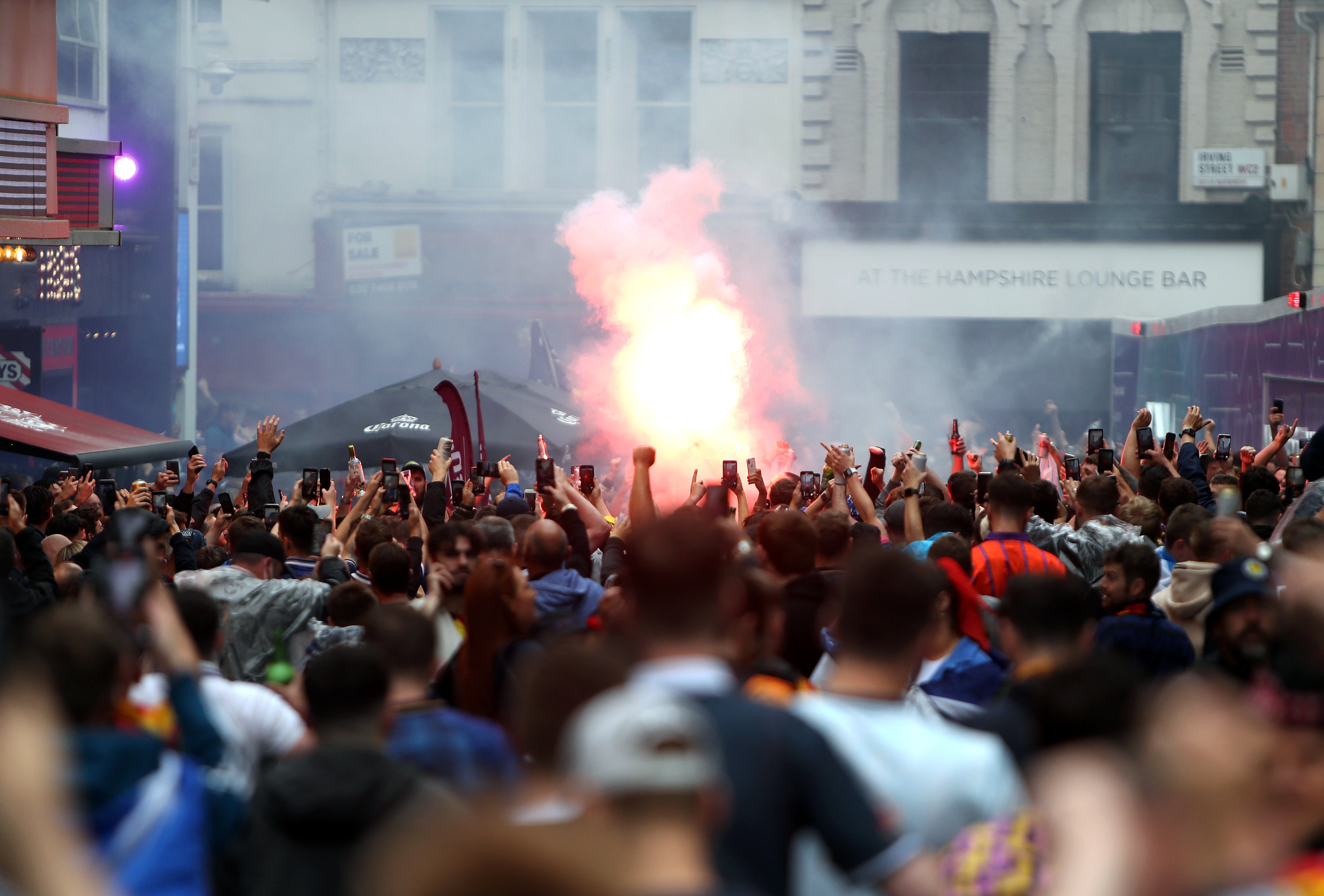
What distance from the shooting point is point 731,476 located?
8.22m

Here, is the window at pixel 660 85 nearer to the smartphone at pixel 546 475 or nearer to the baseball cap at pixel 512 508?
the baseball cap at pixel 512 508

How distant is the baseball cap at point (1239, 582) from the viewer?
4.21m

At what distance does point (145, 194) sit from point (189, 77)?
2519 mm

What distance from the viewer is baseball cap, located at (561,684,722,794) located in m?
1.99

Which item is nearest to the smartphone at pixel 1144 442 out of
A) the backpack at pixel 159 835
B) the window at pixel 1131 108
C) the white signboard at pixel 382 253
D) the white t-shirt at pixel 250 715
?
the white t-shirt at pixel 250 715

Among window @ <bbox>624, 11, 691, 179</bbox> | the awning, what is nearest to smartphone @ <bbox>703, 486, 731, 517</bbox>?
the awning

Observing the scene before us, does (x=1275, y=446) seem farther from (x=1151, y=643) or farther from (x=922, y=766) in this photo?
(x=922, y=766)

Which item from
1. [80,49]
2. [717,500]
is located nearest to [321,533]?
[717,500]

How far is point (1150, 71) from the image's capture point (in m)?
22.3

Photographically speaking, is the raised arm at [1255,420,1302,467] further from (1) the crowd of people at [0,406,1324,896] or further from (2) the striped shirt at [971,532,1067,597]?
(2) the striped shirt at [971,532,1067,597]

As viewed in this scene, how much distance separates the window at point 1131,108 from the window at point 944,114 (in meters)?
1.77

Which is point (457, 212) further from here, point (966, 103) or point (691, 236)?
point (966, 103)

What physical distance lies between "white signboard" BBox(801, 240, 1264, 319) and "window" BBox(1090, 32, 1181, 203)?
1.36 m

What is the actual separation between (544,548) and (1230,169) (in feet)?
63.8
